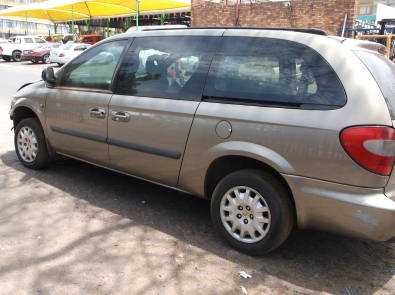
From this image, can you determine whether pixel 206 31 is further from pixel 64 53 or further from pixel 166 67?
pixel 64 53

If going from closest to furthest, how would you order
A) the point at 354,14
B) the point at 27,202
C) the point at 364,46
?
the point at 364,46, the point at 27,202, the point at 354,14

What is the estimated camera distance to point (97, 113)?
15.2 ft

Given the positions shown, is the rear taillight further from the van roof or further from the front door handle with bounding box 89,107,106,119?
the front door handle with bounding box 89,107,106,119

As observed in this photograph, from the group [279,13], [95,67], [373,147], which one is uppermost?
[279,13]

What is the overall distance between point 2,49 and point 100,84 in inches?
1170

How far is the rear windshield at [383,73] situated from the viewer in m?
3.19

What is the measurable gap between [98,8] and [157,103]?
36272 millimetres

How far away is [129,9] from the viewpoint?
35375 millimetres

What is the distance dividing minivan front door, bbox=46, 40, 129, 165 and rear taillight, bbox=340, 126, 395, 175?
2438 mm

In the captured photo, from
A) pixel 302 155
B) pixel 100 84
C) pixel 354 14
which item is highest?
pixel 354 14

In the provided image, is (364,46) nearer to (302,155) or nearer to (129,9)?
(302,155)

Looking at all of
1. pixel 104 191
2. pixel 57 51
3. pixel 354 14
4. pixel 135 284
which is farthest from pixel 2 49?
pixel 135 284

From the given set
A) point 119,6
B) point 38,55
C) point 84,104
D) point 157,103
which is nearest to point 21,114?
point 84,104

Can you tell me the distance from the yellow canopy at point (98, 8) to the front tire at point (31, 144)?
2293 centimetres
